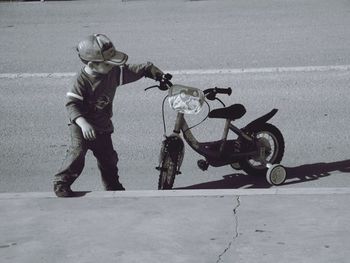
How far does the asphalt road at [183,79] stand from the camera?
347 inches

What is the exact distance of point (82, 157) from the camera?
7.58 metres

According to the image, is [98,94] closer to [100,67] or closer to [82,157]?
[100,67]

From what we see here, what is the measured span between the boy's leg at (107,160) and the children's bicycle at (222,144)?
395 millimetres

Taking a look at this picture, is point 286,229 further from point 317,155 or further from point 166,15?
point 166,15

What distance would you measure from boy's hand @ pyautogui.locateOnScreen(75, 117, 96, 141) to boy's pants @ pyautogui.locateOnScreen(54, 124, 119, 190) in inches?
9.7

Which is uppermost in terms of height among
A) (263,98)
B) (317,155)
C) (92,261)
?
(263,98)

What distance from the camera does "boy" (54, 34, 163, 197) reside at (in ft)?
24.0

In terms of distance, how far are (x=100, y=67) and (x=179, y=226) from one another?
1.57 m

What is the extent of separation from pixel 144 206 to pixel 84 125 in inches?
32.8

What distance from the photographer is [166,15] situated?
15797 mm

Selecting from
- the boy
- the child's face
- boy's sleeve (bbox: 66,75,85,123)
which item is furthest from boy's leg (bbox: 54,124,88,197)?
the child's face

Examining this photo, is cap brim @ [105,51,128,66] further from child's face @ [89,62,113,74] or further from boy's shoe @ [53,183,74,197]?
boy's shoe @ [53,183,74,197]

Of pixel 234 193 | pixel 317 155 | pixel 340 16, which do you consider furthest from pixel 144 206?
pixel 340 16

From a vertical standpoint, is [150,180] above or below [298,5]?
below
